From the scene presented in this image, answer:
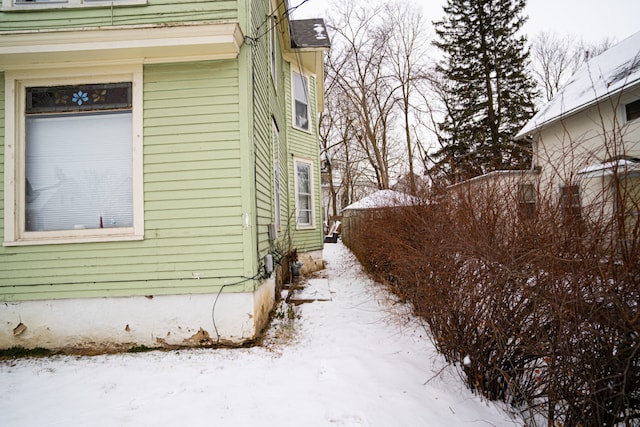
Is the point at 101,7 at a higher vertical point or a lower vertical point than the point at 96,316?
higher

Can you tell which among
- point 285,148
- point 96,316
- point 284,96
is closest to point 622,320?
point 96,316

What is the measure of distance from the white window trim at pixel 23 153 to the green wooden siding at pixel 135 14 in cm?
59

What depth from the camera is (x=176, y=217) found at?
390cm

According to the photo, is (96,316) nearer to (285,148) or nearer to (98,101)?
(98,101)

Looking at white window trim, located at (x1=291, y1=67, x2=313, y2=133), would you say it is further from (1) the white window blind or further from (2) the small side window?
(2) the small side window

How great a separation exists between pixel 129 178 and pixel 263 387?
305 cm

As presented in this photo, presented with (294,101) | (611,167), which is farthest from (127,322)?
(294,101)

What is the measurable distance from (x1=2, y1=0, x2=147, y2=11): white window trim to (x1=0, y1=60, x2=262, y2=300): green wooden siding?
87 centimetres

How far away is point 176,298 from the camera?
3828mm

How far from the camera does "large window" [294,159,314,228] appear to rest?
8859 millimetres

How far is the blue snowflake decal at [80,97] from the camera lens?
13.2ft

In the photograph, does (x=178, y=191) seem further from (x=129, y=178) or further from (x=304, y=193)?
(x=304, y=193)

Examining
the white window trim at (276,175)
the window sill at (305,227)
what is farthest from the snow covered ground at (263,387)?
the window sill at (305,227)

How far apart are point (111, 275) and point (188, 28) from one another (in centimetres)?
315
